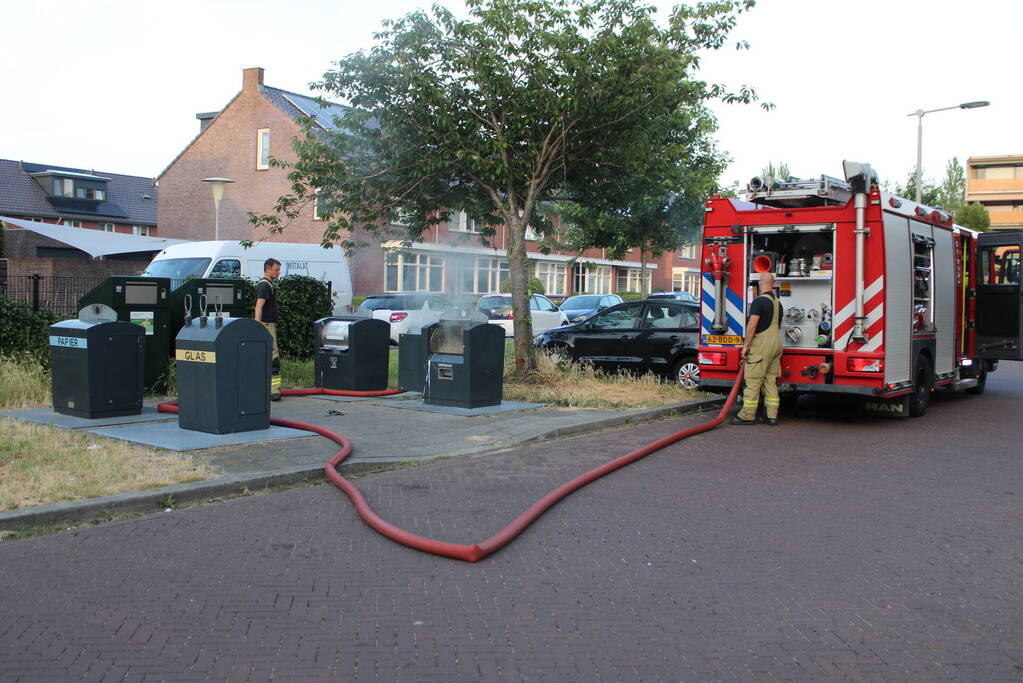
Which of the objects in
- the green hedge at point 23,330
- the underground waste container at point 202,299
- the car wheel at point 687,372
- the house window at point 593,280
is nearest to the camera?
the green hedge at point 23,330

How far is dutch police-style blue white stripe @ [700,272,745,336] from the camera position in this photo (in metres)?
11.1

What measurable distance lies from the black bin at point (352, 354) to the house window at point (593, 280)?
3901 centimetres

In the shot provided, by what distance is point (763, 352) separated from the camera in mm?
10344

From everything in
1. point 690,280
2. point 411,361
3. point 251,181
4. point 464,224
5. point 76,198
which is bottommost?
point 411,361

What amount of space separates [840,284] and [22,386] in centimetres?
939

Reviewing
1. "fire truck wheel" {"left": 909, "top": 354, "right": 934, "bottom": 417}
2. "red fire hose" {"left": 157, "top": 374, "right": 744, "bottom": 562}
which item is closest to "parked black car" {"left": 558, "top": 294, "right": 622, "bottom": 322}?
"fire truck wheel" {"left": 909, "top": 354, "right": 934, "bottom": 417}

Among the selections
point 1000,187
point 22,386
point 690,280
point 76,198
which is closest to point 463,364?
point 22,386

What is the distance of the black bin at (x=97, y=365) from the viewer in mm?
9094

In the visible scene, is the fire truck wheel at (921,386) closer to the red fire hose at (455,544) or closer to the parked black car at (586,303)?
the red fire hose at (455,544)

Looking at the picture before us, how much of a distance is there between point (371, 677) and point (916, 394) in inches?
383

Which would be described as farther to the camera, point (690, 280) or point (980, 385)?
point (690, 280)

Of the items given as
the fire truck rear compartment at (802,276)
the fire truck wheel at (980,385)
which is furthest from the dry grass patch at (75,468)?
the fire truck wheel at (980,385)

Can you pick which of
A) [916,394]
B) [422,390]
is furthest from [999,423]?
[422,390]

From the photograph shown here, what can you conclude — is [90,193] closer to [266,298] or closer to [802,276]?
[266,298]
